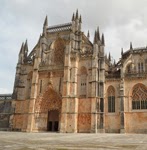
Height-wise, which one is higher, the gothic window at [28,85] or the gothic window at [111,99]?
the gothic window at [28,85]

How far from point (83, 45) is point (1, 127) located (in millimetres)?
20148

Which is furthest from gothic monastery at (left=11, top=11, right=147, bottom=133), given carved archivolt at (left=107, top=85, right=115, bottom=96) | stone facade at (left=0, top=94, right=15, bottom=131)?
stone facade at (left=0, top=94, right=15, bottom=131)

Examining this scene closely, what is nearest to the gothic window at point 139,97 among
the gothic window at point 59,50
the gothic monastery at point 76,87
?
the gothic monastery at point 76,87

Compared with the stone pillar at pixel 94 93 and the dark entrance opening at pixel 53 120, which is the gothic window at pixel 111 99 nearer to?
the stone pillar at pixel 94 93

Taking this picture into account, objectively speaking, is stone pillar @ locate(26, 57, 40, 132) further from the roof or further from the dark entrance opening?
the roof

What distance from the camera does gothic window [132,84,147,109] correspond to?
30.3 m

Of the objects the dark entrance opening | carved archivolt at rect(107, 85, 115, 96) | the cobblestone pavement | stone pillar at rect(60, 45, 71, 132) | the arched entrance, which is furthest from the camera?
the dark entrance opening

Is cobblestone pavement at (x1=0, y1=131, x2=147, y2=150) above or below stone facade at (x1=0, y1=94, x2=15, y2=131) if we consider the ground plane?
below

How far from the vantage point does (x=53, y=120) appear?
34781mm

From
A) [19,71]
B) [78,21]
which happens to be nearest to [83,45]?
[78,21]

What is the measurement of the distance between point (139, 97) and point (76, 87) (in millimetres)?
9549

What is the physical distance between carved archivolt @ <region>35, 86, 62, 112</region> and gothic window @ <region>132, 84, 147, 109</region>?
465 inches

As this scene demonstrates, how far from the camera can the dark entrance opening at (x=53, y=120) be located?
34.4 meters

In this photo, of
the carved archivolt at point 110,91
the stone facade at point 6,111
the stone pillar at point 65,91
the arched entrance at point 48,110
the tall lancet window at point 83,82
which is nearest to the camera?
the stone pillar at point 65,91
